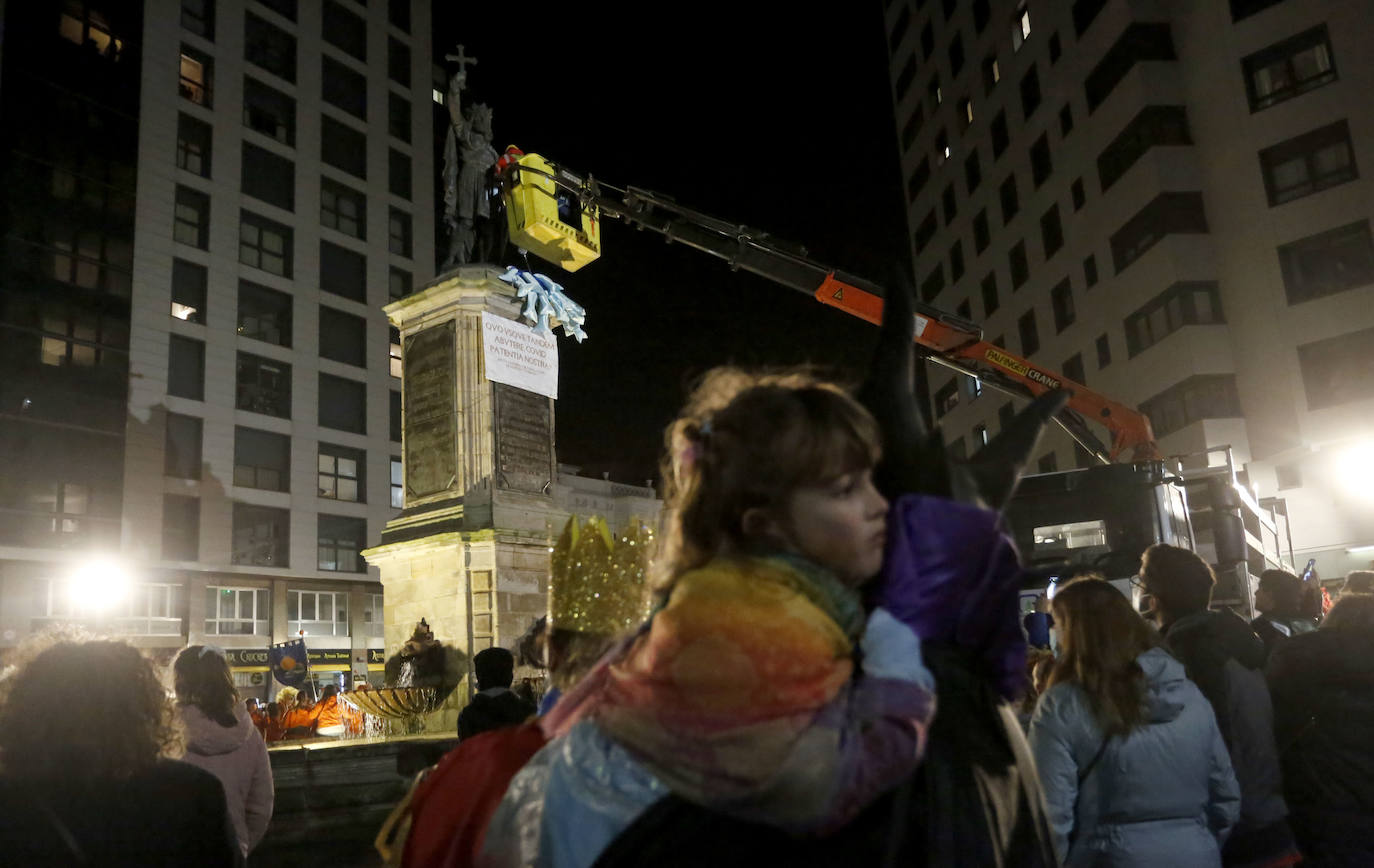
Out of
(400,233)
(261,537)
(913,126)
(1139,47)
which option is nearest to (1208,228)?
(1139,47)

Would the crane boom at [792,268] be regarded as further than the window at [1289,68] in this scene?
No

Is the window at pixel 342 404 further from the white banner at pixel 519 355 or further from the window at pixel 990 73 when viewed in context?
the window at pixel 990 73

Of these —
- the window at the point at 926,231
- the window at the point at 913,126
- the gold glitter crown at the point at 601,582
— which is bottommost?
the gold glitter crown at the point at 601,582

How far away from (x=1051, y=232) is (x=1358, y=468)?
13.2 m

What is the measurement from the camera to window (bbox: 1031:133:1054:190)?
32156 millimetres

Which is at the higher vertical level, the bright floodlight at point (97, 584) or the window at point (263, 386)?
the window at point (263, 386)

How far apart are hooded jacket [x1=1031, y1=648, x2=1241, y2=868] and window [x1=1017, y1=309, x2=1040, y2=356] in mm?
31976

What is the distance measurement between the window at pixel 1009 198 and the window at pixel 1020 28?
4569 mm

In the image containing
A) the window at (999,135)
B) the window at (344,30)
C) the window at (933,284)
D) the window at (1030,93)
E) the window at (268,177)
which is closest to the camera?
the window at (1030,93)

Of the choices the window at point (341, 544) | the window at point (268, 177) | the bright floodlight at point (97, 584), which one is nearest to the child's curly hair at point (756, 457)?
the bright floodlight at point (97, 584)

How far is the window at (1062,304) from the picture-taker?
31.2m

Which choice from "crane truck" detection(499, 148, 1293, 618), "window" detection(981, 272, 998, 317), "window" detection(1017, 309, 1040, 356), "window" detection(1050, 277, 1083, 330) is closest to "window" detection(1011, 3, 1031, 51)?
"window" detection(981, 272, 998, 317)

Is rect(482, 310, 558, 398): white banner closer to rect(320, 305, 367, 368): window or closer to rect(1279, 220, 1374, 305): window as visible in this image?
rect(1279, 220, 1374, 305): window

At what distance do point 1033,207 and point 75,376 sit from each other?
104 feet
